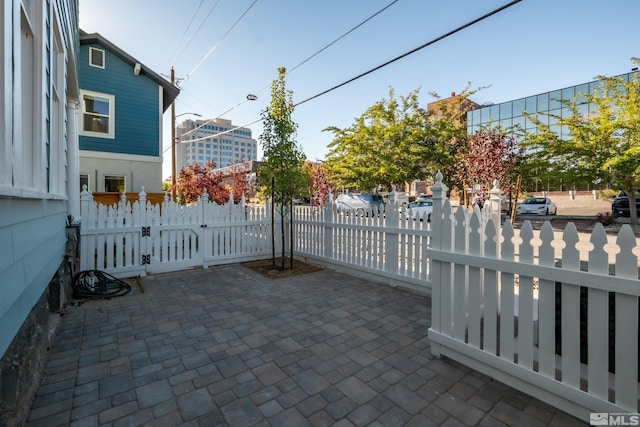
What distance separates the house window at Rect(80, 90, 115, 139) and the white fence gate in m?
5.82

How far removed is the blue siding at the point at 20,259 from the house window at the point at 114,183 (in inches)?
359

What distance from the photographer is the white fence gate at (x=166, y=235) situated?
5.44 meters

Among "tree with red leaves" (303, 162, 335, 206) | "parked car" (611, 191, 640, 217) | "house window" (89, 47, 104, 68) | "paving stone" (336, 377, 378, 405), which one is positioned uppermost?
"house window" (89, 47, 104, 68)

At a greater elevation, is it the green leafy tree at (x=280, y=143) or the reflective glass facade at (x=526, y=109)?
the reflective glass facade at (x=526, y=109)

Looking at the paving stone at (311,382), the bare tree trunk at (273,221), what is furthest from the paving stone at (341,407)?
the bare tree trunk at (273,221)

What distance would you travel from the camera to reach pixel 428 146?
1680cm

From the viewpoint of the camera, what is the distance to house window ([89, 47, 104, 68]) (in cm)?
1012

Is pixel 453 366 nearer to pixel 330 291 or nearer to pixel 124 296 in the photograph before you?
pixel 330 291

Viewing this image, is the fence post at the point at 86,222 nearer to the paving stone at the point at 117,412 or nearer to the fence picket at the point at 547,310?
the paving stone at the point at 117,412

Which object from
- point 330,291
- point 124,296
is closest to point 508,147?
point 330,291

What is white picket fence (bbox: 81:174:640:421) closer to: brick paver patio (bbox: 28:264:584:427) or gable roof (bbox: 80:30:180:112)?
brick paver patio (bbox: 28:264:584:427)

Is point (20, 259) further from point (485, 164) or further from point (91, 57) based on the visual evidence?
point (91, 57)

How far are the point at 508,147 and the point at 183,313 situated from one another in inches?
484

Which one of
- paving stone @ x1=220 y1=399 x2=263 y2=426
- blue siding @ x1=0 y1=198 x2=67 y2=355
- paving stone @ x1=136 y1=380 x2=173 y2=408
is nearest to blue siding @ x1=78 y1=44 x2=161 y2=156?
blue siding @ x1=0 y1=198 x2=67 y2=355
